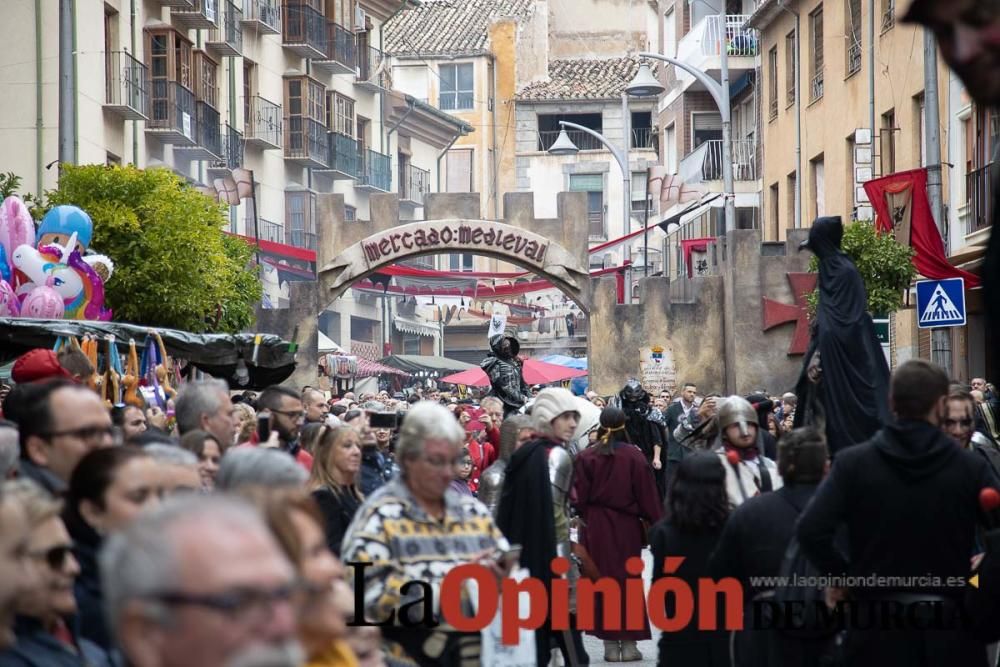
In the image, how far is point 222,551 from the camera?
293 centimetres

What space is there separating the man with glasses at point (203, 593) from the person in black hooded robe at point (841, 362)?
291 inches

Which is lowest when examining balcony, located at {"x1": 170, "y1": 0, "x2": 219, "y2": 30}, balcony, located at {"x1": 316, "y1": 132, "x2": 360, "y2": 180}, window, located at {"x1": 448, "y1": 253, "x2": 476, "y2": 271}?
window, located at {"x1": 448, "y1": 253, "x2": 476, "y2": 271}

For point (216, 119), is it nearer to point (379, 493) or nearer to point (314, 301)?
point (314, 301)

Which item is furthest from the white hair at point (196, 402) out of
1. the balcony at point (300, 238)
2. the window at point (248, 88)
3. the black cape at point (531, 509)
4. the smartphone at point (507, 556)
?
the balcony at point (300, 238)

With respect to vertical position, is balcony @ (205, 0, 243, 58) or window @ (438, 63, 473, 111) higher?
window @ (438, 63, 473, 111)

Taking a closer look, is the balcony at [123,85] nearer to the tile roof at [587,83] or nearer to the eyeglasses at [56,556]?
the eyeglasses at [56,556]

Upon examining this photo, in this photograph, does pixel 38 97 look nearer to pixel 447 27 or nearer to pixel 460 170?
pixel 460 170

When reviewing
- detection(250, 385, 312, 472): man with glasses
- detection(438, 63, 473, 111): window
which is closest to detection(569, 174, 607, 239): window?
detection(438, 63, 473, 111): window

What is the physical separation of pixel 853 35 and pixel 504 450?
76.2ft

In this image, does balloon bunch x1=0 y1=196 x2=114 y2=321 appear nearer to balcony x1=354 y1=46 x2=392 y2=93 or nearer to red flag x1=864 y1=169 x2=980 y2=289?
red flag x1=864 y1=169 x2=980 y2=289

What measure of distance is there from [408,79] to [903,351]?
48606 millimetres

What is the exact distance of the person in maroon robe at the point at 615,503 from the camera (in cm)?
1298

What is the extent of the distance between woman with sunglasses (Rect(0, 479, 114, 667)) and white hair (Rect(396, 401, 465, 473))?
6.26 feet

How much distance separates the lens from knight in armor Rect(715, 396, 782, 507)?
991cm
